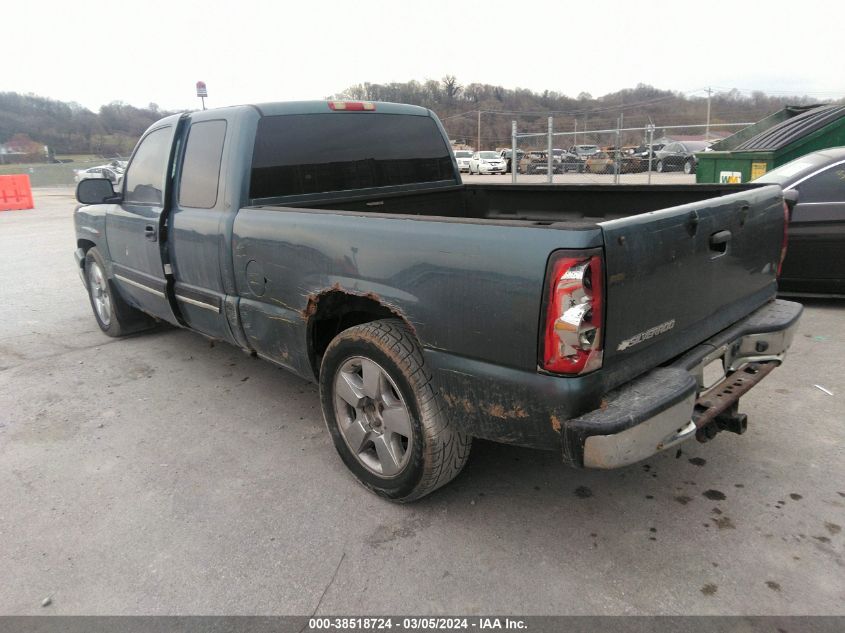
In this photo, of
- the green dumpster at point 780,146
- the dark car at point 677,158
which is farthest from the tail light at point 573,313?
the dark car at point 677,158

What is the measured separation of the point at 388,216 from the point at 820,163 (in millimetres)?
5161

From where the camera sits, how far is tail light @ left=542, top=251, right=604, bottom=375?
80.2 inches

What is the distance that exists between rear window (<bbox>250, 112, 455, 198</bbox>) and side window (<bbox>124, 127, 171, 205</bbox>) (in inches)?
41.0

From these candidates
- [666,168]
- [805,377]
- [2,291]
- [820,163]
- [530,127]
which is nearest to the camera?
[805,377]

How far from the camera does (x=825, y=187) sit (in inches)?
222

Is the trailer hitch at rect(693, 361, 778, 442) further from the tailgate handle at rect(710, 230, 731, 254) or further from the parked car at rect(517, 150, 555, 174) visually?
the parked car at rect(517, 150, 555, 174)

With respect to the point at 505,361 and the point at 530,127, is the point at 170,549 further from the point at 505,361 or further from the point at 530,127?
the point at 530,127

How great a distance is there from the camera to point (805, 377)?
13.6ft

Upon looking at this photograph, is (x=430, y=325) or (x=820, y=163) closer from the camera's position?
(x=430, y=325)

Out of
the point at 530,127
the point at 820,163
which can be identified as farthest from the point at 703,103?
the point at 820,163

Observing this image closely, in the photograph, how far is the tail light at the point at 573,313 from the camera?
204 cm

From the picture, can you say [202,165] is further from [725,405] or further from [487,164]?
[487,164]

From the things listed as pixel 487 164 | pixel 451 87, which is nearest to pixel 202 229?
pixel 487 164

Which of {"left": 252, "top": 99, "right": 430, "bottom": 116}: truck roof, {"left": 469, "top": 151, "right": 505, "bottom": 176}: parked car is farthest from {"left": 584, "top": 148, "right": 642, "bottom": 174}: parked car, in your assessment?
{"left": 252, "top": 99, "right": 430, "bottom": 116}: truck roof
